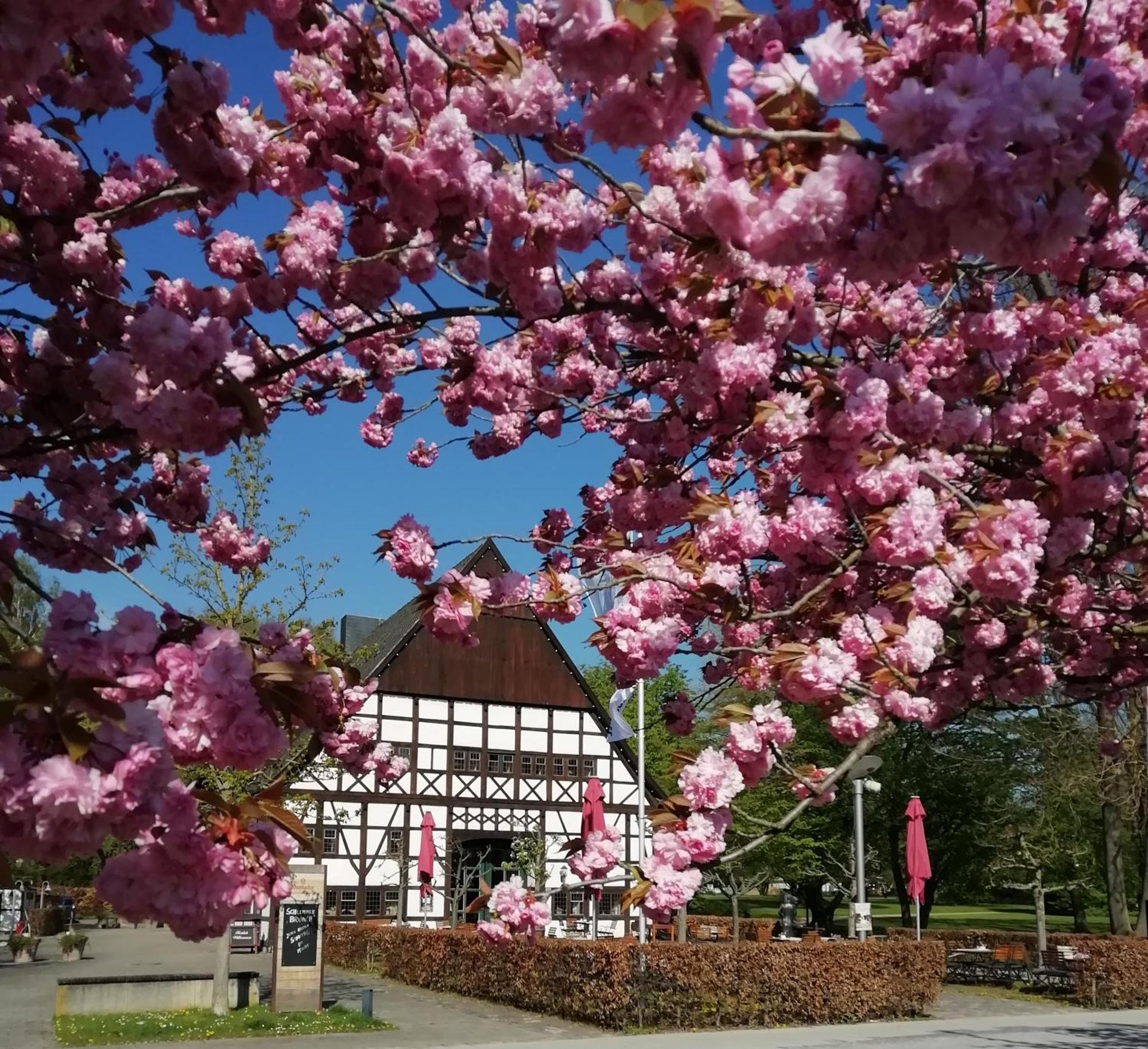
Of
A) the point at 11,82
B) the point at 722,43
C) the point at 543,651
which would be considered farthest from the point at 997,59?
the point at 543,651

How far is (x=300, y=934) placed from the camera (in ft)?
48.5

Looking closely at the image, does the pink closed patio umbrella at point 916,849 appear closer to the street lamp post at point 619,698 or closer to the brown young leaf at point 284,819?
the street lamp post at point 619,698

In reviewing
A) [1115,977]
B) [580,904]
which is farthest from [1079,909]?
[1115,977]

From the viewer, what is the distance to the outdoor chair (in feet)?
65.4

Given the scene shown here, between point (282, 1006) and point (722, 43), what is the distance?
48.4ft

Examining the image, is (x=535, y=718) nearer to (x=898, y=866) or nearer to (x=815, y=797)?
(x=898, y=866)

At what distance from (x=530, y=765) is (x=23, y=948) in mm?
11621

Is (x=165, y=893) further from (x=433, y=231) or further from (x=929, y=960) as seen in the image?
(x=929, y=960)

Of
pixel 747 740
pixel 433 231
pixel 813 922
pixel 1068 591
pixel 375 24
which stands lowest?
pixel 813 922

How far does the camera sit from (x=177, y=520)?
4875 mm

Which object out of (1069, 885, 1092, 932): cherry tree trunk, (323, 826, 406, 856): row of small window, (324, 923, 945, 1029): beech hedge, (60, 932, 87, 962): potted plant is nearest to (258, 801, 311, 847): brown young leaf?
(324, 923, 945, 1029): beech hedge

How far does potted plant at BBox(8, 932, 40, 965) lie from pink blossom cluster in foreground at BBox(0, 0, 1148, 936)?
21.5 meters

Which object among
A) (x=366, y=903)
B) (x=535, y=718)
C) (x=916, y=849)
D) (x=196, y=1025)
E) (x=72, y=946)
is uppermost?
(x=535, y=718)

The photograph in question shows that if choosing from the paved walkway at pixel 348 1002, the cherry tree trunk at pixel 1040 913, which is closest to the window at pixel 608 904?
the paved walkway at pixel 348 1002
